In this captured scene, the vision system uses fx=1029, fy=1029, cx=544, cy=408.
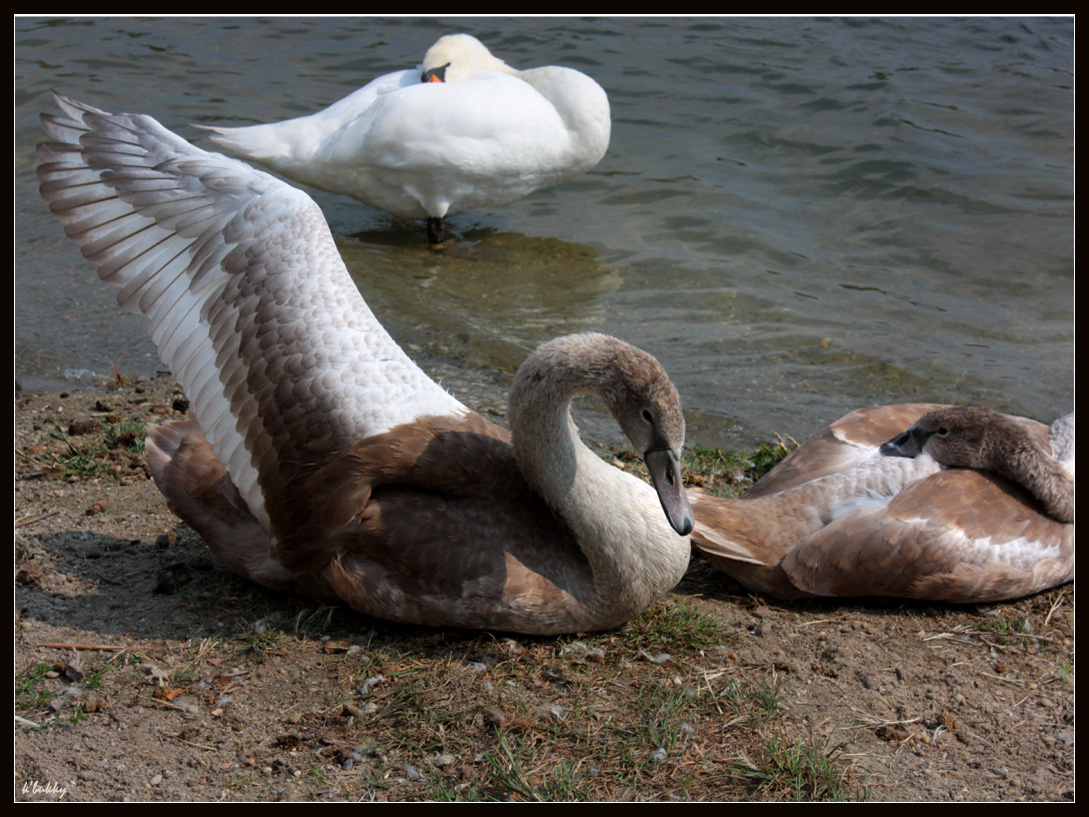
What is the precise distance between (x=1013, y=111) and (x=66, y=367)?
31.0ft

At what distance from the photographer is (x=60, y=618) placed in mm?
Answer: 3652

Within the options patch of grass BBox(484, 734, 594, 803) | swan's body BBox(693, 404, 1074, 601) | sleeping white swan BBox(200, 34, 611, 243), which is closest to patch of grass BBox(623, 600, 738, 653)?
swan's body BBox(693, 404, 1074, 601)

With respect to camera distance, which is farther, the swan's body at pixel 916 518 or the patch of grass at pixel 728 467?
the patch of grass at pixel 728 467

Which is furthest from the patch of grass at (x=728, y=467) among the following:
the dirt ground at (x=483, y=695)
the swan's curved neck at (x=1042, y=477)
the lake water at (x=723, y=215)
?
the swan's curved neck at (x=1042, y=477)

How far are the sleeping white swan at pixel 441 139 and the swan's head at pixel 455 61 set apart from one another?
0.04 ft

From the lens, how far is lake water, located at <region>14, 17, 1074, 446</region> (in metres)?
6.70

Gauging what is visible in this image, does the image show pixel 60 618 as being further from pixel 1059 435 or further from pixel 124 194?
pixel 1059 435

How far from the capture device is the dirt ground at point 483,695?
2.92m

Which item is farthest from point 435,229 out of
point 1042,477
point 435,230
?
point 1042,477

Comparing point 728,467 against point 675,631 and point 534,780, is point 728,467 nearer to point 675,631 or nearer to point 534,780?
point 675,631

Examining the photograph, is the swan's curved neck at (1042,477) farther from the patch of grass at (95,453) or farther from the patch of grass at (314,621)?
the patch of grass at (95,453)

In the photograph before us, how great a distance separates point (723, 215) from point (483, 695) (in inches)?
262

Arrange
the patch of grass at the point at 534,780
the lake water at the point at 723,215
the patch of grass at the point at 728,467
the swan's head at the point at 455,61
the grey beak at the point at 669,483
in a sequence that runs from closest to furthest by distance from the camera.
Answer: the patch of grass at the point at 534,780
the grey beak at the point at 669,483
the patch of grass at the point at 728,467
the lake water at the point at 723,215
the swan's head at the point at 455,61

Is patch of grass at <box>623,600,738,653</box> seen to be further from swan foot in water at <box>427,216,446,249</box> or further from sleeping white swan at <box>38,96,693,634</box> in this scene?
swan foot in water at <box>427,216,446,249</box>
